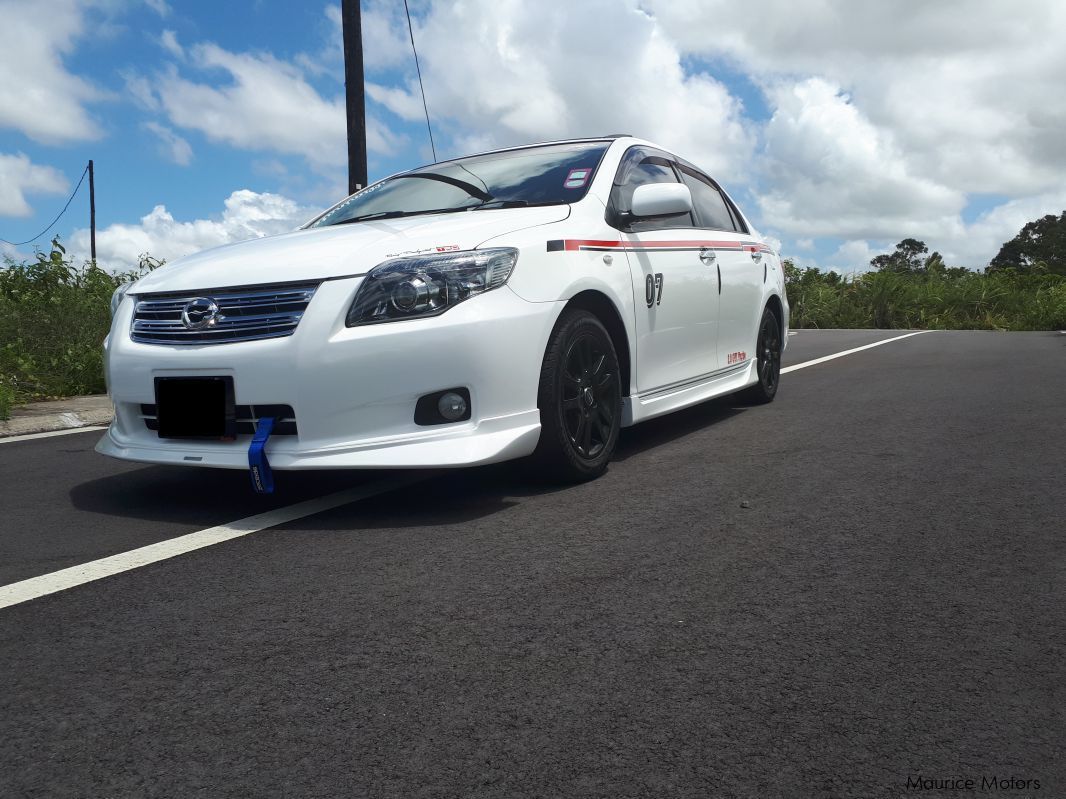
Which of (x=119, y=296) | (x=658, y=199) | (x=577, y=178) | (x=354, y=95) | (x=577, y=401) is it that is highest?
(x=354, y=95)

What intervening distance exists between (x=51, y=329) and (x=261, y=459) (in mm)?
5733

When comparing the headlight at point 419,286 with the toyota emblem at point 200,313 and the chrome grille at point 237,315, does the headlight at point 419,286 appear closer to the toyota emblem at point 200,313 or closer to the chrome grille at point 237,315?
the chrome grille at point 237,315

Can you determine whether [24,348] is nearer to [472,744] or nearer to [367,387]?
[367,387]

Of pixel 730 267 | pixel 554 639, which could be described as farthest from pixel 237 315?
pixel 730 267

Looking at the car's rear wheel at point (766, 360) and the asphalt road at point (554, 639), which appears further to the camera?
the car's rear wheel at point (766, 360)

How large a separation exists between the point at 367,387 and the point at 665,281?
199cm

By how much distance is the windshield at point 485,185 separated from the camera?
4.71 metres

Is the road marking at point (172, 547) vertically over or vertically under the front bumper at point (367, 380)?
under

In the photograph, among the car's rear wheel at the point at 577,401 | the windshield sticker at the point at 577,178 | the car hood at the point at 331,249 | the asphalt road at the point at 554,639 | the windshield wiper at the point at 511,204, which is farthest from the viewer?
the windshield sticker at the point at 577,178

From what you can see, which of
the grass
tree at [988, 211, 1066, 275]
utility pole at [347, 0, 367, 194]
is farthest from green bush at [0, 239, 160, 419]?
tree at [988, 211, 1066, 275]

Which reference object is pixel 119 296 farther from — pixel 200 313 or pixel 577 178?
pixel 577 178

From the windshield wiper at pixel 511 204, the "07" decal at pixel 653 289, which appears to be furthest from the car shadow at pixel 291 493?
the windshield wiper at pixel 511 204

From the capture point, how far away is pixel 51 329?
8.43 m

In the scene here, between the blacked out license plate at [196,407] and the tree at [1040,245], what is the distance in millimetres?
63222
